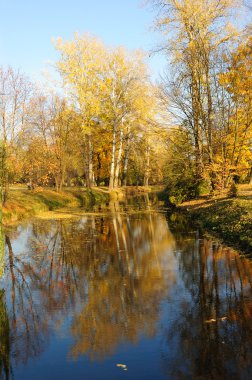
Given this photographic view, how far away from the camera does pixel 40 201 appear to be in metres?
31.2

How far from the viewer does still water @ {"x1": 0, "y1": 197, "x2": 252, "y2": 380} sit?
235 inches

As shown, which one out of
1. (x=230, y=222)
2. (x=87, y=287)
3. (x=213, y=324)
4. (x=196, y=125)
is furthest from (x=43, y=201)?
(x=213, y=324)

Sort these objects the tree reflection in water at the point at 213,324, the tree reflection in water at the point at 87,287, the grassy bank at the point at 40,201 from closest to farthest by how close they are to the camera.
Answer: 1. the tree reflection in water at the point at 213,324
2. the tree reflection in water at the point at 87,287
3. the grassy bank at the point at 40,201

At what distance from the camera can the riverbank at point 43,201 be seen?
25284mm

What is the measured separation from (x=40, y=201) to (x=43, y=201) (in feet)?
1.47

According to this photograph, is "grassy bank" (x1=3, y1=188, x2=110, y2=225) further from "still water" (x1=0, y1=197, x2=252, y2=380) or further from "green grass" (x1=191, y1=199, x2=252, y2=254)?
"green grass" (x1=191, y1=199, x2=252, y2=254)

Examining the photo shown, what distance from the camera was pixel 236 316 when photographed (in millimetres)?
7613

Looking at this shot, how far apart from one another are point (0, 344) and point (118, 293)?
126 inches

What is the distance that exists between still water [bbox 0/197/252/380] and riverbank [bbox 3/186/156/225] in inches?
421

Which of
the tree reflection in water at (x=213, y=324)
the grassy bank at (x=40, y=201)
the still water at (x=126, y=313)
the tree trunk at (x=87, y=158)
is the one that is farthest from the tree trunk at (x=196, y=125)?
the tree trunk at (x=87, y=158)

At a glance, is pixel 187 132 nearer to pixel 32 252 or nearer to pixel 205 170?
pixel 205 170

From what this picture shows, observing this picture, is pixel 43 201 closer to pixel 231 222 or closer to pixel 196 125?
pixel 196 125

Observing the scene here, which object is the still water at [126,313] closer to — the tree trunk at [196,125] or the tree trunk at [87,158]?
the tree trunk at [196,125]

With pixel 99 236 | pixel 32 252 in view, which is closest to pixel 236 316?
pixel 32 252
